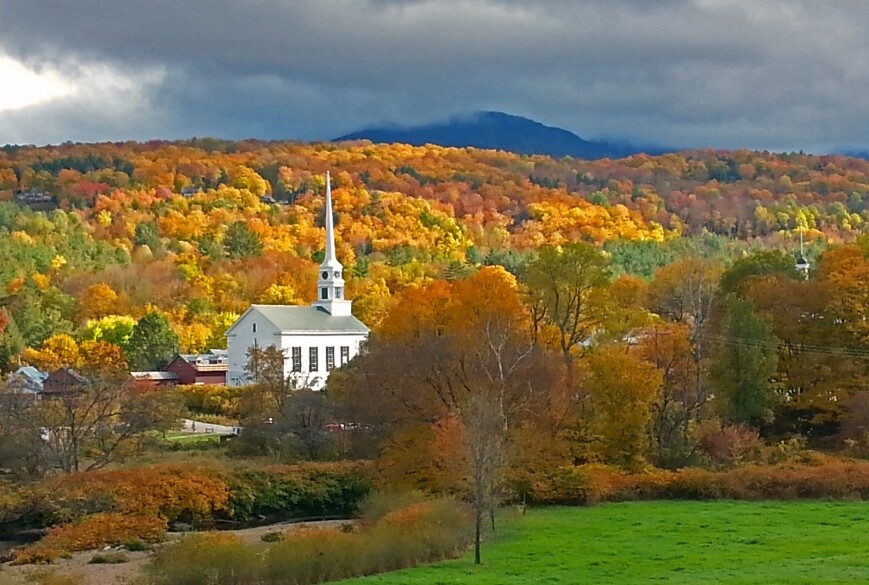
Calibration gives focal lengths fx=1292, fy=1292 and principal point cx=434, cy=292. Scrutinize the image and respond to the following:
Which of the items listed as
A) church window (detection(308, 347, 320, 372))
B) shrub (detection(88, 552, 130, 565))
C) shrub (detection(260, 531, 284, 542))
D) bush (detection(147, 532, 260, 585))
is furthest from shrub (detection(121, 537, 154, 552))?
church window (detection(308, 347, 320, 372))

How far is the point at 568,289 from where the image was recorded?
50.8 m

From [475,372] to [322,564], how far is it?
51.9ft

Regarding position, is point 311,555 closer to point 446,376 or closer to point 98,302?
point 446,376

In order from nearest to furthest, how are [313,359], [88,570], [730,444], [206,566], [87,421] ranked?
[206,566], [88,570], [730,444], [87,421], [313,359]

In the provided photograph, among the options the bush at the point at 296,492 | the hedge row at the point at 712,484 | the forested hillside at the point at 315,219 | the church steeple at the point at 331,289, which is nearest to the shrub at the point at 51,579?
the bush at the point at 296,492

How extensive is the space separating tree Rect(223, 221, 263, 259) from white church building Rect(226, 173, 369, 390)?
3891 cm

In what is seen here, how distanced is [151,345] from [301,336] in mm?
12007

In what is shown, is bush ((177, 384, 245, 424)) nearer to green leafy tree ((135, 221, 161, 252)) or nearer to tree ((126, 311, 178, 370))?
tree ((126, 311, 178, 370))

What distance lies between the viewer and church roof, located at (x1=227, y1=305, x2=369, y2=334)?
2975 inches

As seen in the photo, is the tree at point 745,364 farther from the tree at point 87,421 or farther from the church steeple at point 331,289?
the church steeple at point 331,289

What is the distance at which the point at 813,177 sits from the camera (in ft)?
586

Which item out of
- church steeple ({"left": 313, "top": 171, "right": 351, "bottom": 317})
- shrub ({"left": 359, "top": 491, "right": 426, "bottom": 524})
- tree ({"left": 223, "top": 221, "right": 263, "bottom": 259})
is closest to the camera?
shrub ({"left": 359, "top": 491, "right": 426, "bottom": 524})

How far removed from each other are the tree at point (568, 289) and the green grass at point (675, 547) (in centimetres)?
1263

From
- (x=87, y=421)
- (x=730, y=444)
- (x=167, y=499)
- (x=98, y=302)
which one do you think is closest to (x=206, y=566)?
(x=167, y=499)
